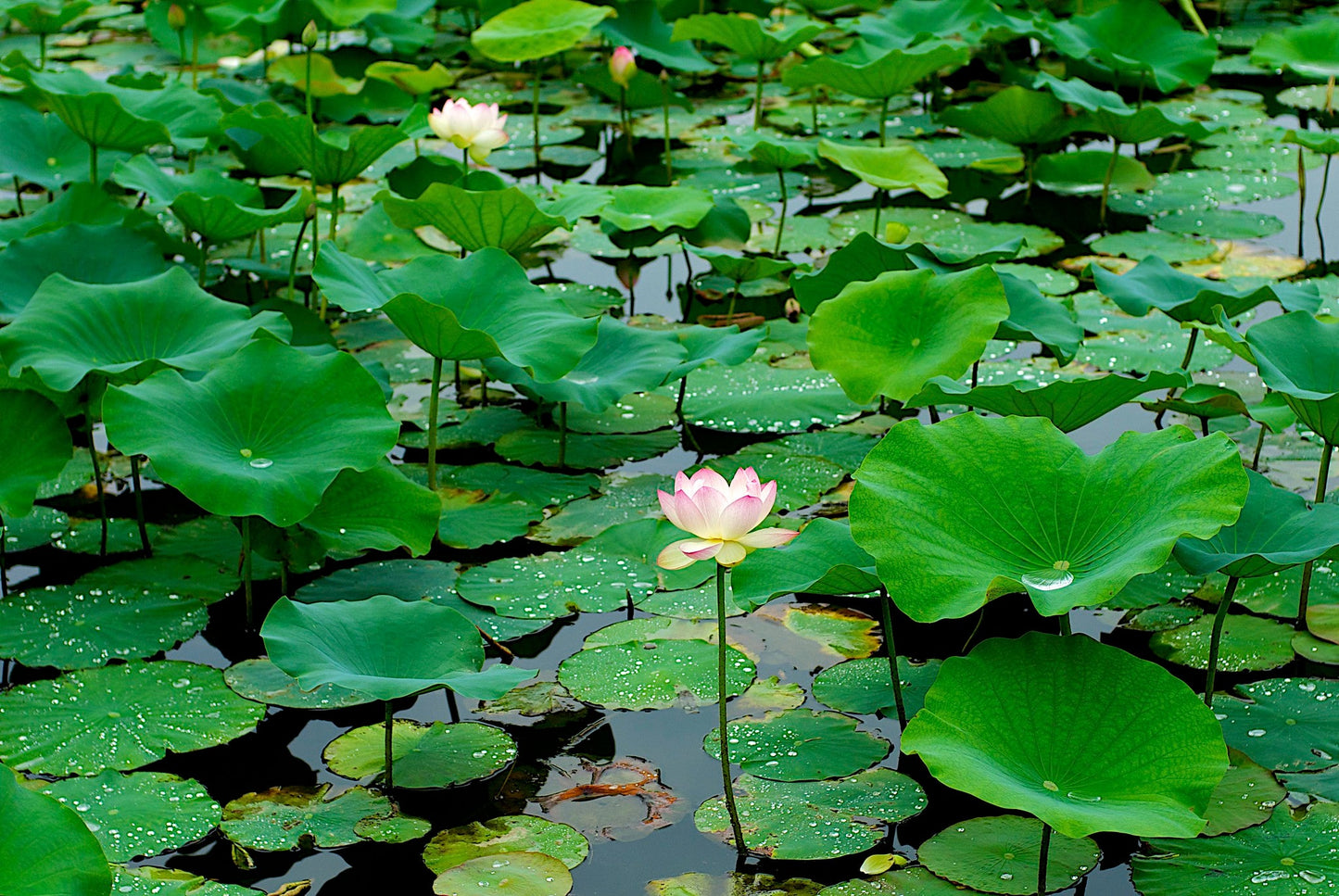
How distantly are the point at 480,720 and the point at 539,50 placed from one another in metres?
3.33

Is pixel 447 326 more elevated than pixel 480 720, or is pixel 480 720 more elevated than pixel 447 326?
pixel 447 326

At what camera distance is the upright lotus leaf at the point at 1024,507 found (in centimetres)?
160

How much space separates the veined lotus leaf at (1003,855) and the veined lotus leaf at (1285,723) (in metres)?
0.35

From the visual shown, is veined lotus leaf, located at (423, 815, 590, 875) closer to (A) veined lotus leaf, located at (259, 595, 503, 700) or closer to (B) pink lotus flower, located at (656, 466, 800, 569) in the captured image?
(A) veined lotus leaf, located at (259, 595, 503, 700)

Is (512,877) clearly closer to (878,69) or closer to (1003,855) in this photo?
(1003,855)

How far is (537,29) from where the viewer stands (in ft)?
15.9

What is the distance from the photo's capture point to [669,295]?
3.72 metres

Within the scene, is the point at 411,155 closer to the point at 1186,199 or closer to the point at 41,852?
the point at 1186,199

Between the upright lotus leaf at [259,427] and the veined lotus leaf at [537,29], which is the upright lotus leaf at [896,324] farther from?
the veined lotus leaf at [537,29]

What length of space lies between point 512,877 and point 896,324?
1.29m

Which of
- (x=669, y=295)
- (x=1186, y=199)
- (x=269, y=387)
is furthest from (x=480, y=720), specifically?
(x=1186, y=199)

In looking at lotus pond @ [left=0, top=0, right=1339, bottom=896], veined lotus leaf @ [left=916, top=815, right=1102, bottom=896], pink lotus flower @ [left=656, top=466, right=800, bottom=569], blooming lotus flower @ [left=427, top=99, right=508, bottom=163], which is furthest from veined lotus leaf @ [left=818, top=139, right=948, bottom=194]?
veined lotus leaf @ [left=916, top=815, right=1102, bottom=896]

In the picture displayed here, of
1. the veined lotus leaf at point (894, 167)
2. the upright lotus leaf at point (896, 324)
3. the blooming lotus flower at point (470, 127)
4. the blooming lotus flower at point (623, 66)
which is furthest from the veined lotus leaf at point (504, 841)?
the blooming lotus flower at point (623, 66)

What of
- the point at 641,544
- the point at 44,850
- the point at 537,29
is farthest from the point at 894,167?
the point at 44,850
